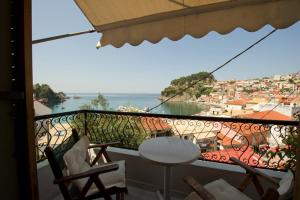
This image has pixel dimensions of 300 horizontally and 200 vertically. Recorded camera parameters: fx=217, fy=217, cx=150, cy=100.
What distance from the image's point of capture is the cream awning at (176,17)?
7.46 feet

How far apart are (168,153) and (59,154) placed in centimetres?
131

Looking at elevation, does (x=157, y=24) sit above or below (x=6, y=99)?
above

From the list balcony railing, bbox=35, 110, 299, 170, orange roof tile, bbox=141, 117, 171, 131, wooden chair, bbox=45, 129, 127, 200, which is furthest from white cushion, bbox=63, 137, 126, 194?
orange roof tile, bbox=141, 117, 171, 131

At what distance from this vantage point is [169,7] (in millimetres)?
2814

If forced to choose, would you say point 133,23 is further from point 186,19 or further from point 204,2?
point 204,2

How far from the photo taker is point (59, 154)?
2.63m

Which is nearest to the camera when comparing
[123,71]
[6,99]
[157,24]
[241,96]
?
[6,99]

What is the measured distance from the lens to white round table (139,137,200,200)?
233cm

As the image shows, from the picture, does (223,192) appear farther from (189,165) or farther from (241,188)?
(189,165)

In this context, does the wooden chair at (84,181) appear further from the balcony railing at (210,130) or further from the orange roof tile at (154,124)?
the orange roof tile at (154,124)

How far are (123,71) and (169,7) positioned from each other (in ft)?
160

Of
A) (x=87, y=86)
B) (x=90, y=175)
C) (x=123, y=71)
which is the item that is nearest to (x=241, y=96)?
(x=90, y=175)

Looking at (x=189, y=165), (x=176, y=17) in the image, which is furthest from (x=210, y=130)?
(x=176, y=17)

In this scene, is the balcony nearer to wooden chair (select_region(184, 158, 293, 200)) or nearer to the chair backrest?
the chair backrest
